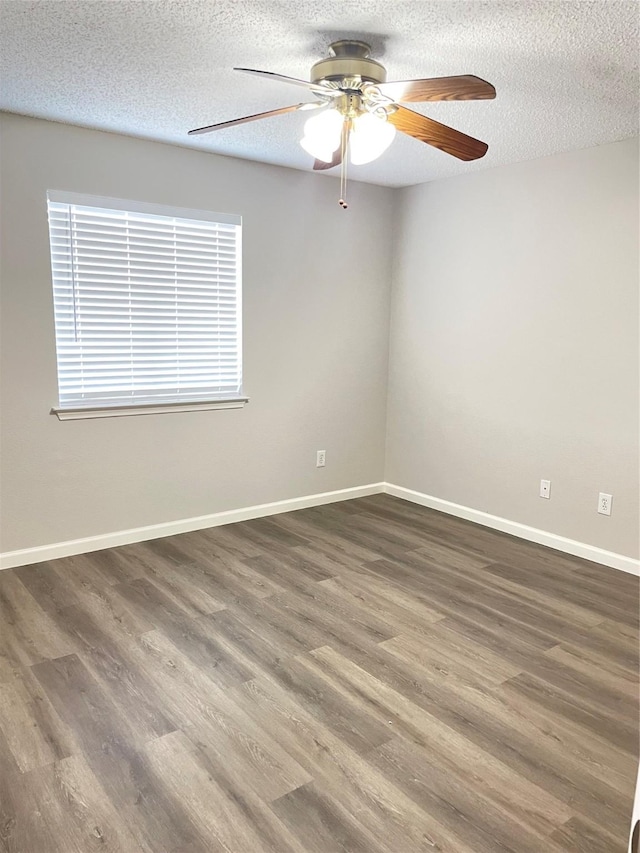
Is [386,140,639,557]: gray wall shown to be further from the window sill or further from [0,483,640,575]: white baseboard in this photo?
the window sill

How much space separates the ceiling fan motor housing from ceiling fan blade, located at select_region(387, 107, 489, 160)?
162 mm

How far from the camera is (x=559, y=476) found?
3.80m

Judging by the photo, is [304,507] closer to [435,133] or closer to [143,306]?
[143,306]

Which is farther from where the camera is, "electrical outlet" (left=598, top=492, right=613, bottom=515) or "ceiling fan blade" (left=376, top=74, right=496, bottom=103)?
"electrical outlet" (left=598, top=492, right=613, bottom=515)

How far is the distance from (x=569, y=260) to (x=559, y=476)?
50.3 inches

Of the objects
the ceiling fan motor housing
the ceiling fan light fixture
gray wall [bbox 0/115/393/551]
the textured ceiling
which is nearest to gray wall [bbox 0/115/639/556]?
gray wall [bbox 0/115/393/551]

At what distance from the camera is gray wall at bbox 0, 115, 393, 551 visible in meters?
3.30

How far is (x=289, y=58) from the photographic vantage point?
2.37 metres

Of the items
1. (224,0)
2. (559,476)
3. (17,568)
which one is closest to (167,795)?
(17,568)

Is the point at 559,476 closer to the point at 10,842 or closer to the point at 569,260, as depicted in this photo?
Answer: the point at 569,260

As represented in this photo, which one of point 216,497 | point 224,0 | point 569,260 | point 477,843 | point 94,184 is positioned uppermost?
point 224,0

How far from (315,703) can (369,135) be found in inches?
81.7

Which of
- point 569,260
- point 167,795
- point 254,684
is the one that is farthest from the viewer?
point 569,260

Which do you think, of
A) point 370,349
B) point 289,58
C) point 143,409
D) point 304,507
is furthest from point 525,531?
point 289,58
